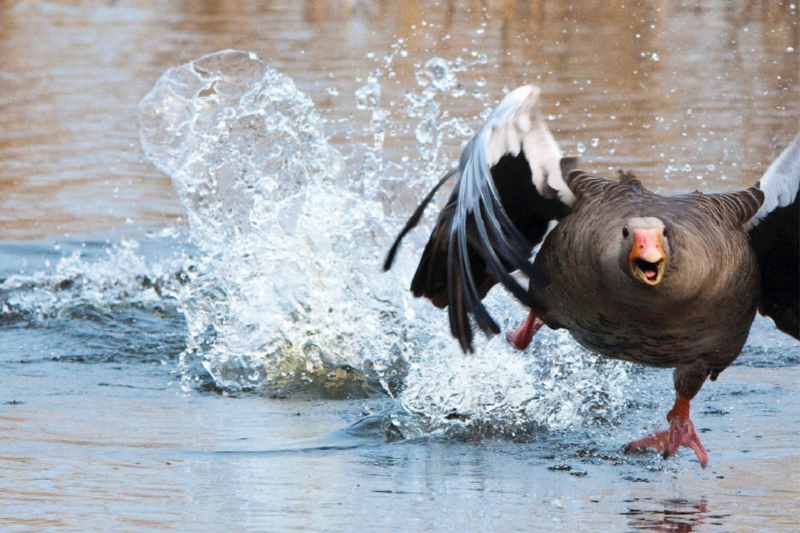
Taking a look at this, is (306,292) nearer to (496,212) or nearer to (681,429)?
(496,212)

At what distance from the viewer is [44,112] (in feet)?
40.3

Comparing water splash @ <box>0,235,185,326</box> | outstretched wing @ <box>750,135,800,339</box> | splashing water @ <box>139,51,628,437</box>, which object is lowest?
water splash @ <box>0,235,185,326</box>

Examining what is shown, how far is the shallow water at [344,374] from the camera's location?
4082 mm

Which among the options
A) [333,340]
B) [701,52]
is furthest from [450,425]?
[701,52]

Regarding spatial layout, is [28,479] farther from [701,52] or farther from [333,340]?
[701,52]

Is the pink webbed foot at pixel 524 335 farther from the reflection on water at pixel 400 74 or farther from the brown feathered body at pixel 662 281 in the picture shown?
the reflection on water at pixel 400 74

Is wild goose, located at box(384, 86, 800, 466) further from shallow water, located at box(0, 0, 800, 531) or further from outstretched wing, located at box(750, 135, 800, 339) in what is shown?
shallow water, located at box(0, 0, 800, 531)

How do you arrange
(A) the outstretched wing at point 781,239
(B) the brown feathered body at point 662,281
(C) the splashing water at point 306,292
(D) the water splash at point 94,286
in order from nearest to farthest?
(B) the brown feathered body at point 662,281
(A) the outstretched wing at point 781,239
(C) the splashing water at point 306,292
(D) the water splash at point 94,286

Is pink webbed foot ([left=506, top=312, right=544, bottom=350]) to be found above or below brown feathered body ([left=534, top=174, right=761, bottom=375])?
below

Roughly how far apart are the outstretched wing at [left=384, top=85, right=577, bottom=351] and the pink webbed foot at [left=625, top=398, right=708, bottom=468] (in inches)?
35.0

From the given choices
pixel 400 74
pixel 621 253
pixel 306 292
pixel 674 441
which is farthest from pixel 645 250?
pixel 400 74

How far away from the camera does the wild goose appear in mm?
4238

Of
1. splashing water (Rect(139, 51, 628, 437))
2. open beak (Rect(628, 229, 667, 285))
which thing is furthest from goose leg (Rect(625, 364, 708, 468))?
open beak (Rect(628, 229, 667, 285))

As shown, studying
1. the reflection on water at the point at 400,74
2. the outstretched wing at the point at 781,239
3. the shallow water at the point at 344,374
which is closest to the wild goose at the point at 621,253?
the outstretched wing at the point at 781,239
